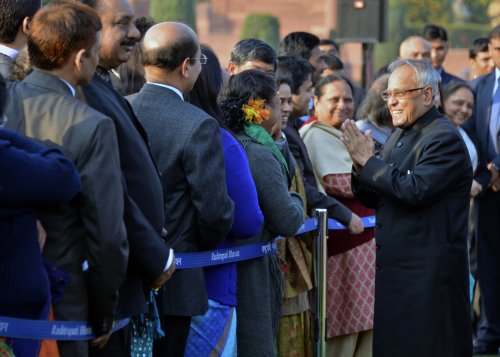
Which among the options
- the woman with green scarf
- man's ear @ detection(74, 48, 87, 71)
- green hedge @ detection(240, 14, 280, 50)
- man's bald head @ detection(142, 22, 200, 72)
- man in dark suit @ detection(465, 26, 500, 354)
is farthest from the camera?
green hedge @ detection(240, 14, 280, 50)

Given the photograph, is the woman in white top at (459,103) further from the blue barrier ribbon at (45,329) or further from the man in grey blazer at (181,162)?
the blue barrier ribbon at (45,329)

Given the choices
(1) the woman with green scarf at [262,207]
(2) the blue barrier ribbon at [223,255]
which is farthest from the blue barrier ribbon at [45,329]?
(1) the woman with green scarf at [262,207]

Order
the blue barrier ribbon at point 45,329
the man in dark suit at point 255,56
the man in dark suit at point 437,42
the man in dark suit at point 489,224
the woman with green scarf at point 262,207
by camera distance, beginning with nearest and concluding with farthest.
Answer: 1. the blue barrier ribbon at point 45,329
2. the woman with green scarf at point 262,207
3. the man in dark suit at point 255,56
4. the man in dark suit at point 489,224
5. the man in dark suit at point 437,42

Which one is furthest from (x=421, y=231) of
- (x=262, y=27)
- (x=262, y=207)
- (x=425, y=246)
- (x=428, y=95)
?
(x=262, y=27)

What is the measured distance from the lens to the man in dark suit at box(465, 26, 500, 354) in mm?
8891

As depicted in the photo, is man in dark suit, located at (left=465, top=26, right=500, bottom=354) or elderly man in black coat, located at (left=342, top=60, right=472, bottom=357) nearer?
elderly man in black coat, located at (left=342, top=60, right=472, bottom=357)

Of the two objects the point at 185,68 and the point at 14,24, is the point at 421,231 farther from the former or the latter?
the point at 14,24

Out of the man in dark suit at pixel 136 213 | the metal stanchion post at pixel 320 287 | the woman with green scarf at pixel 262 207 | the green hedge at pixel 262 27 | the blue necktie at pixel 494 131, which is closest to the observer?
the man in dark suit at pixel 136 213

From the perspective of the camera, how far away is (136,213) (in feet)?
13.4

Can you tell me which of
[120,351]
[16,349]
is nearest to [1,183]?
[16,349]

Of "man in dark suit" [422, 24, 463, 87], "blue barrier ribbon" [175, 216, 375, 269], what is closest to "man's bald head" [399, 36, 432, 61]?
"man in dark suit" [422, 24, 463, 87]

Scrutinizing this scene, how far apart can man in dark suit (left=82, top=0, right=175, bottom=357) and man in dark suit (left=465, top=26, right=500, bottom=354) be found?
511 centimetres

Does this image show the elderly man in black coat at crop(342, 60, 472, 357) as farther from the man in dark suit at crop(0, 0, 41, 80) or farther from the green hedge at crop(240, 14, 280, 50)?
the green hedge at crop(240, 14, 280, 50)

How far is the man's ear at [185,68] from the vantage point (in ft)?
16.5
